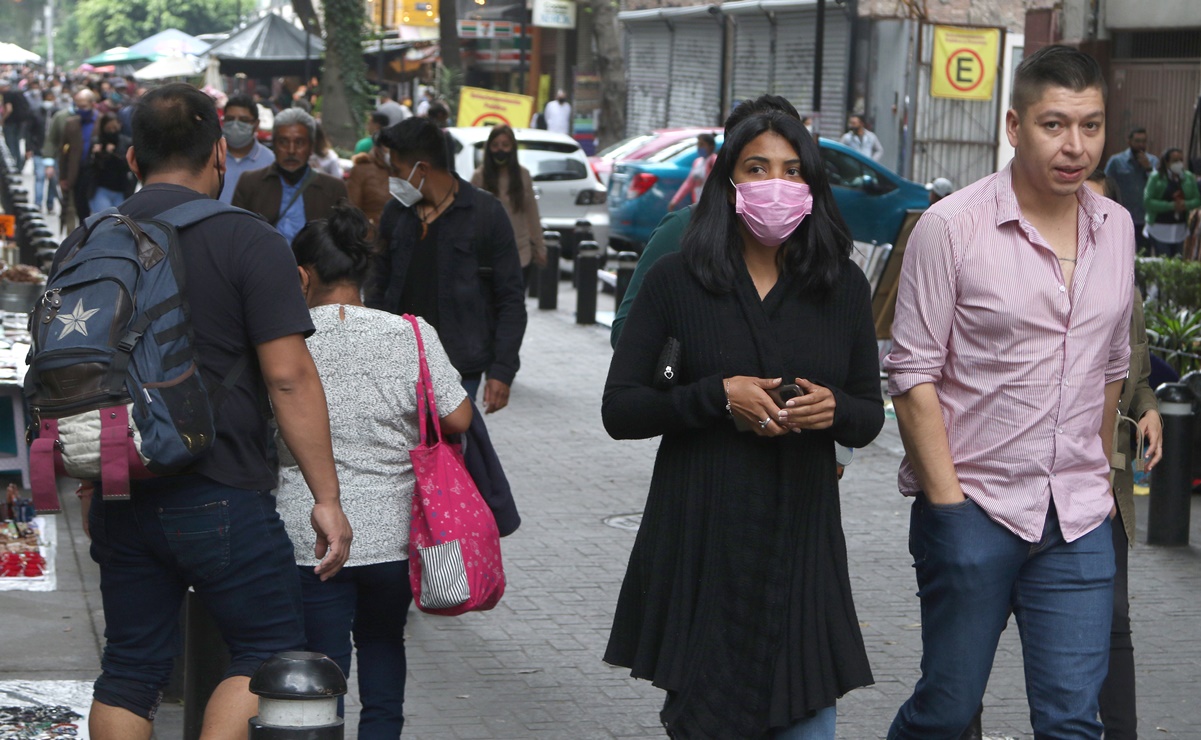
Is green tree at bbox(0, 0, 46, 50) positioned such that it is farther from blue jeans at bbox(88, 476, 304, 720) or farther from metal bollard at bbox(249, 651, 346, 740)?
metal bollard at bbox(249, 651, 346, 740)

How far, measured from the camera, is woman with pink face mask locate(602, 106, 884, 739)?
3504 millimetres

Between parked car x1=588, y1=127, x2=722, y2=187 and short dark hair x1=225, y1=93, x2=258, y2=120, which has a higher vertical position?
short dark hair x1=225, y1=93, x2=258, y2=120

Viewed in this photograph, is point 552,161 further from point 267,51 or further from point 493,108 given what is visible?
point 267,51

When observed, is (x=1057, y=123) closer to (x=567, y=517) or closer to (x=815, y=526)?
(x=815, y=526)

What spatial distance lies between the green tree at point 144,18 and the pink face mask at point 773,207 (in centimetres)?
10302

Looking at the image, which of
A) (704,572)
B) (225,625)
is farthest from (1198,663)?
(225,625)

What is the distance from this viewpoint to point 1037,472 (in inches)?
147

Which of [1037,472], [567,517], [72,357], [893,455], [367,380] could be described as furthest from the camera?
[893,455]

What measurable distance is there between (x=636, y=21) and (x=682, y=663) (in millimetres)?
37625

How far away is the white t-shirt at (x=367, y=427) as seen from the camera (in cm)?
427

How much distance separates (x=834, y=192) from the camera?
63.3 feet

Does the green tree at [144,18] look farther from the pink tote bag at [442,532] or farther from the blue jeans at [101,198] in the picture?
the pink tote bag at [442,532]

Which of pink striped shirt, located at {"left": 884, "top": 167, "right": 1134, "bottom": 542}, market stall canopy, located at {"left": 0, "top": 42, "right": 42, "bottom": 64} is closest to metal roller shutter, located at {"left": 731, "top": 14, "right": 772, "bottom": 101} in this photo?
market stall canopy, located at {"left": 0, "top": 42, "right": 42, "bottom": 64}

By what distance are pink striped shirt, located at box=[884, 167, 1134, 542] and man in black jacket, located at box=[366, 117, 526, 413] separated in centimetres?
296
